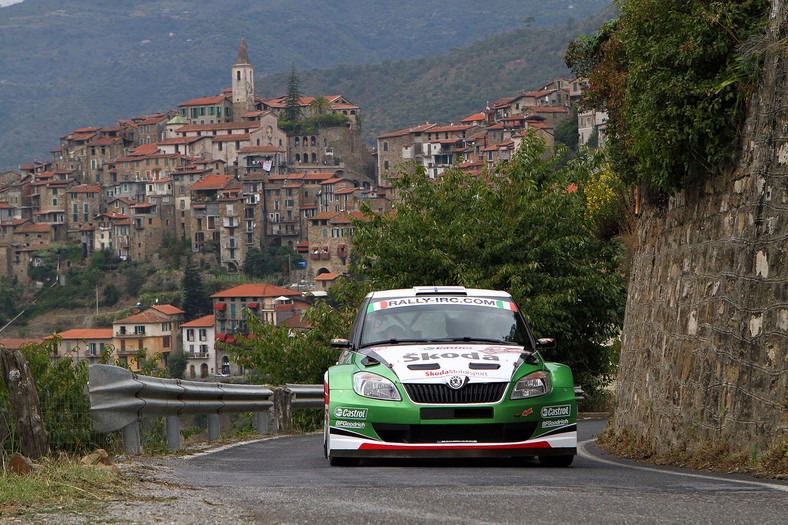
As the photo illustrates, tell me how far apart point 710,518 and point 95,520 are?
2927 mm

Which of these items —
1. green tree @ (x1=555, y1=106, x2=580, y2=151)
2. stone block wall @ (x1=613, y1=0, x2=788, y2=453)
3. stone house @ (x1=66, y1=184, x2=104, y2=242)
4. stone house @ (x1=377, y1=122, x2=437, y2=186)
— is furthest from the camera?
stone house @ (x1=66, y1=184, x2=104, y2=242)

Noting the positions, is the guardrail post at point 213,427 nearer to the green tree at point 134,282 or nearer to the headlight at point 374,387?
the headlight at point 374,387

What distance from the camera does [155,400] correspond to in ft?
38.5

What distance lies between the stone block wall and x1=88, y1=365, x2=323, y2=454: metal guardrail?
4347mm

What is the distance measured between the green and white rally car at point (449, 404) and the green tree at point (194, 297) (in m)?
142

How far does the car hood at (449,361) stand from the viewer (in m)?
10.0

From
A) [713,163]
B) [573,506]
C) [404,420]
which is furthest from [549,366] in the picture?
[573,506]

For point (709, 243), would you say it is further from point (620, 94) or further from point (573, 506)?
point (573, 506)

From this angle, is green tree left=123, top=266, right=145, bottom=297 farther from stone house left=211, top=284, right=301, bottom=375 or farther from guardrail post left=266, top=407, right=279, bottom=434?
guardrail post left=266, top=407, right=279, bottom=434

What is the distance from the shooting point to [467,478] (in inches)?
344

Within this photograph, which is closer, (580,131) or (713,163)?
(713,163)

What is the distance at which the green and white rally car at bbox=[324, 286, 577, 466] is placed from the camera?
392 inches

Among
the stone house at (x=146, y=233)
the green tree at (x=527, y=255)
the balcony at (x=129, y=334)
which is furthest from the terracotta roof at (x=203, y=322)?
the green tree at (x=527, y=255)

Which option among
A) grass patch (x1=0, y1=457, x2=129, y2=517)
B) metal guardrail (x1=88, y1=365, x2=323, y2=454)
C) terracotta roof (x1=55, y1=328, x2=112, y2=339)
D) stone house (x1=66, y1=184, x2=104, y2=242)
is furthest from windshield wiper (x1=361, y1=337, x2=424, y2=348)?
stone house (x1=66, y1=184, x2=104, y2=242)
